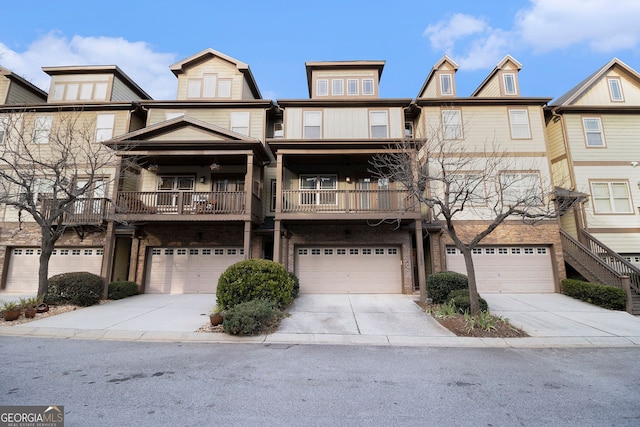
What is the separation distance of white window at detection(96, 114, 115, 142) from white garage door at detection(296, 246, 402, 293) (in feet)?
37.5

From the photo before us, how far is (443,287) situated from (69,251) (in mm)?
17124

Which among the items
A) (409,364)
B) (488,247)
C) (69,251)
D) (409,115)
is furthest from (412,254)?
(69,251)

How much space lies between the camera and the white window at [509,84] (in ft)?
50.2

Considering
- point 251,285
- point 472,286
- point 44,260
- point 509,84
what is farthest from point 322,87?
point 44,260

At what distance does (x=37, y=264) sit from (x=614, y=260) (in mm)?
25906

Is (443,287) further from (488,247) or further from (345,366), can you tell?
(345,366)

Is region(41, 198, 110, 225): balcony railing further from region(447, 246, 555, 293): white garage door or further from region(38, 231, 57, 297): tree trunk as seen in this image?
region(447, 246, 555, 293): white garage door

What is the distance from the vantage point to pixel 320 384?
15.5 feet

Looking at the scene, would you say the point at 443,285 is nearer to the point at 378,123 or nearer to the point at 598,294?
the point at 598,294

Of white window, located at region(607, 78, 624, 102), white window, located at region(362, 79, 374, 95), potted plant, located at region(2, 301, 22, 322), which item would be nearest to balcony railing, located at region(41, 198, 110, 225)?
potted plant, located at region(2, 301, 22, 322)

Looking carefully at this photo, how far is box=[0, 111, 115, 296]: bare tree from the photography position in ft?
34.0

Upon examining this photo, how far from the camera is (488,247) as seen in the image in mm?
13680

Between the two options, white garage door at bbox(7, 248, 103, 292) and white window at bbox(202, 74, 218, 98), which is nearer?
white garage door at bbox(7, 248, 103, 292)

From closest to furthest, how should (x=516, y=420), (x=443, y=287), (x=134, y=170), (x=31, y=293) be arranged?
(x=516, y=420)
(x=443, y=287)
(x=31, y=293)
(x=134, y=170)
